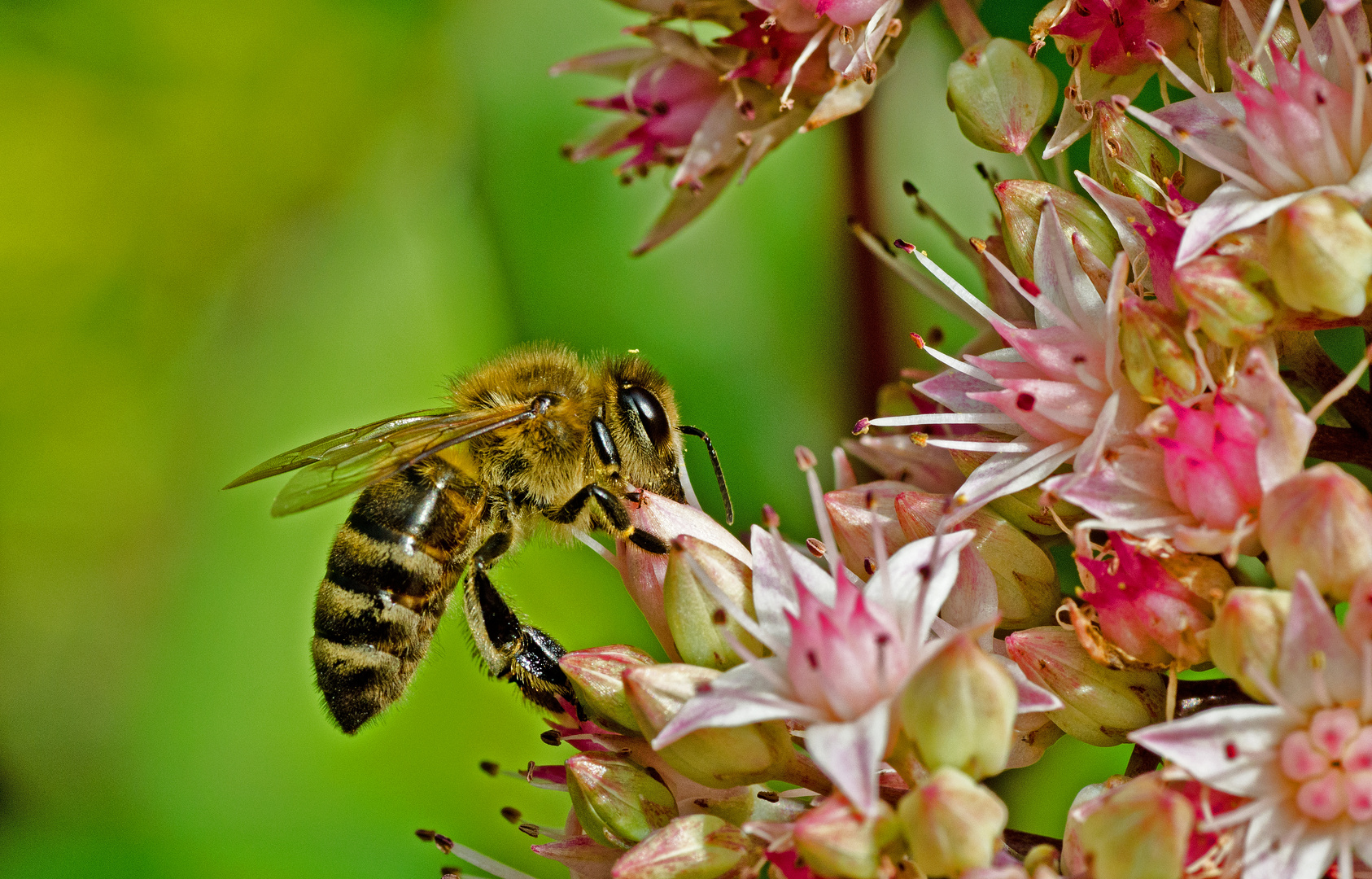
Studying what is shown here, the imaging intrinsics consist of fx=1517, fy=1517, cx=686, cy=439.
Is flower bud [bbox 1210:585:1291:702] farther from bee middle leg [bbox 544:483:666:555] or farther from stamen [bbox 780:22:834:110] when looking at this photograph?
stamen [bbox 780:22:834:110]

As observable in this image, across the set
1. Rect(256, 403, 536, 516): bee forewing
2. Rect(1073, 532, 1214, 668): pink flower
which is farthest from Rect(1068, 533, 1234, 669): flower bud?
Rect(256, 403, 536, 516): bee forewing

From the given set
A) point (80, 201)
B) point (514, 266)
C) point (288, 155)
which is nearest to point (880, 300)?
point (514, 266)

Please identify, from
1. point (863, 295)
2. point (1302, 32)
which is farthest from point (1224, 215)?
point (863, 295)

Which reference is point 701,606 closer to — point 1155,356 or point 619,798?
point 619,798

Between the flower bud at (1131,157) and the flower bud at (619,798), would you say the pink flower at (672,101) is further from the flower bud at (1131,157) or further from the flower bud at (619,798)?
the flower bud at (619,798)

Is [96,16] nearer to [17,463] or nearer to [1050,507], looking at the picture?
[17,463]

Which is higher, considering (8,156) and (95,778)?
(8,156)

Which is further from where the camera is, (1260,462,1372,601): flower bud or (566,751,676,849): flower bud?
(566,751,676,849): flower bud

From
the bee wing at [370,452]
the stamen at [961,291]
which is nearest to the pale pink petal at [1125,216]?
the stamen at [961,291]
